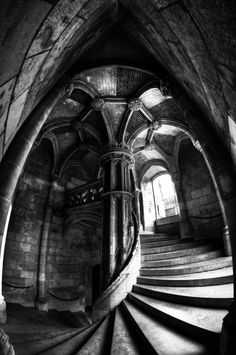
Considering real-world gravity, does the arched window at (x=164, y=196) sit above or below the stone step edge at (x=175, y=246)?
above

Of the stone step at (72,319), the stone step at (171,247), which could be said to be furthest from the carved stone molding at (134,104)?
the stone step at (72,319)

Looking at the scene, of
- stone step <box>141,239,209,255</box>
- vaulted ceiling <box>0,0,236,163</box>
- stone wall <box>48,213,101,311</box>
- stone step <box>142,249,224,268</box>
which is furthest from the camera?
stone wall <box>48,213,101,311</box>

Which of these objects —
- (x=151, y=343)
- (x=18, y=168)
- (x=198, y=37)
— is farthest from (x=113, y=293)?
(x=198, y=37)

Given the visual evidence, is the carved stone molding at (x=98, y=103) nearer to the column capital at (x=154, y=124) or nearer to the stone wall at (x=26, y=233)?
the column capital at (x=154, y=124)

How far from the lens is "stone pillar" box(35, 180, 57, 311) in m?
7.54

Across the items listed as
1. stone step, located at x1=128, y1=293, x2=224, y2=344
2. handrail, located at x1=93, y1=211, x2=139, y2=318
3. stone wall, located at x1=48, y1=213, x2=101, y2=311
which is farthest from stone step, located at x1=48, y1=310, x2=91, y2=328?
stone step, located at x1=128, y1=293, x2=224, y2=344

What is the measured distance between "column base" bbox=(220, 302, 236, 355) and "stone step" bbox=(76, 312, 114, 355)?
63.4 inches

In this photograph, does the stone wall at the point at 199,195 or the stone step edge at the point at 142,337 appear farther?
the stone wall at the point at 199,195

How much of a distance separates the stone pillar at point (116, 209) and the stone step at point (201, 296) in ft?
7.11

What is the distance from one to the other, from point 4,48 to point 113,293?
514 cm

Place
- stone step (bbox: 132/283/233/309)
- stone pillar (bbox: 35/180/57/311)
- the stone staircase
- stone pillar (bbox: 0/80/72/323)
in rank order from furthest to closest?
stone pillar (bbox: 35/180/57/311), stone pillar (bbox: 0/80/72/323), stone step (bbox: 132/283/233/309), the stone staircase

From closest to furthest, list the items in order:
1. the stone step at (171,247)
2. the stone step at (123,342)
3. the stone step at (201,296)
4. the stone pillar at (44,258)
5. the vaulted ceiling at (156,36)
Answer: the vaulted ceiling at (156,36) → the stone step at (123,342) → the stone step at (201,296) → the stone step at (171,247) → the stone pillar at (44,258)

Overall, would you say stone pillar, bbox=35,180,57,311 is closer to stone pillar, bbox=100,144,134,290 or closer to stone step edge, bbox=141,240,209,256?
stone pillar, bbox=100,144,134,290

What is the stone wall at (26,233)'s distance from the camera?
24.2 feet
